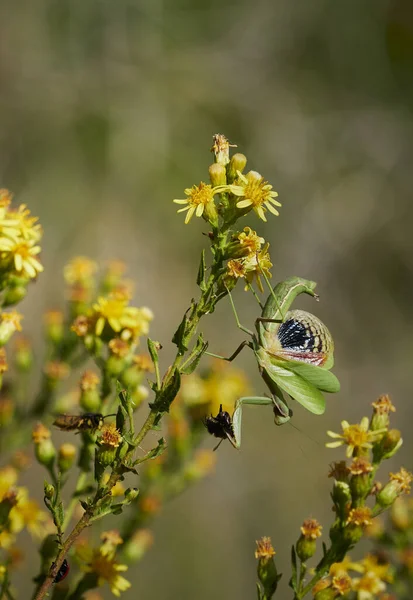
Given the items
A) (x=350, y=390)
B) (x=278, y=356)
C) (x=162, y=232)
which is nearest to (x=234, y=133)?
(x=162, y=232)

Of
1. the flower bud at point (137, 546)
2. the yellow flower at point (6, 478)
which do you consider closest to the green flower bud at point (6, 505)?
the yellow flower at point (6, 478)

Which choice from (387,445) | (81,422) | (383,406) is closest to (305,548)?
(387,445)

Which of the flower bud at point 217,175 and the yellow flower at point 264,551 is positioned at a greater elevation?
the flower bud at point 217,175

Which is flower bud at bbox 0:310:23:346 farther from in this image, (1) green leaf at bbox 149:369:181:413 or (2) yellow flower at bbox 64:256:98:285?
(1) green leaf at bbox 149:369:181:413

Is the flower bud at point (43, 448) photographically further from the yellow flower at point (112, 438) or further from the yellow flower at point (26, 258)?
the yellow flower at point (112, 438)

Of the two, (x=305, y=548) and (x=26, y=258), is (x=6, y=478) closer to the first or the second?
(x=26, y=258)

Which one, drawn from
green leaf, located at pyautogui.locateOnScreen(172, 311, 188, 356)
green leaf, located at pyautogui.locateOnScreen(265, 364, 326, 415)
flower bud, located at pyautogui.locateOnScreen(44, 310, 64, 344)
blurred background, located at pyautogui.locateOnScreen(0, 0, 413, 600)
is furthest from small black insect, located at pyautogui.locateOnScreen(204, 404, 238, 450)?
blurred background, located at pyautogui.locateOnScreen(0, 0, 413, 600)
